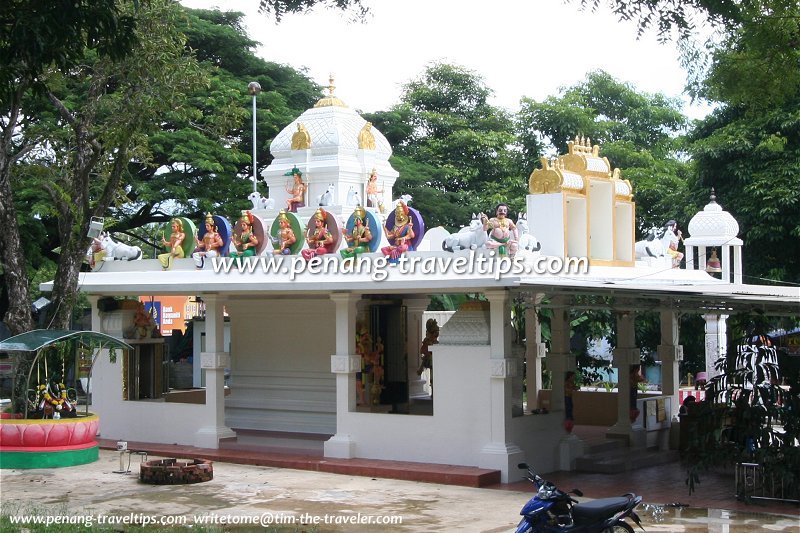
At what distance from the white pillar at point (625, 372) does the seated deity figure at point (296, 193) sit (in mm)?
4781

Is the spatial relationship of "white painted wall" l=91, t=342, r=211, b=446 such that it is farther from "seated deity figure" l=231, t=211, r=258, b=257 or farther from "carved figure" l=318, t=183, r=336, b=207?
"carved figure" l=318, t=183, r=336, b=207

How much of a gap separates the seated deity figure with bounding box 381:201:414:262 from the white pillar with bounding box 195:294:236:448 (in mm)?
2841

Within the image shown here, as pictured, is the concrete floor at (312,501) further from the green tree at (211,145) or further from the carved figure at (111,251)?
the green tree at (211,145)

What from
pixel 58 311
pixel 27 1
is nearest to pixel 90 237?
pixel 58 311

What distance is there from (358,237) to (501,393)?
265 centimetres

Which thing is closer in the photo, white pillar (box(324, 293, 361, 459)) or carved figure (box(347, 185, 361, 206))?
white pillar (box(324, 293, 361, 459))

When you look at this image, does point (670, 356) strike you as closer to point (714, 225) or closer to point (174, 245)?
point (714, 225)

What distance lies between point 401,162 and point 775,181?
8.92m

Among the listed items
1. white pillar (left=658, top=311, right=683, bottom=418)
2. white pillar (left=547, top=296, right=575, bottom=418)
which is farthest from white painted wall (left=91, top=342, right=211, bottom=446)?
white pillar (left=658, top=311, right=683, bottom=418)

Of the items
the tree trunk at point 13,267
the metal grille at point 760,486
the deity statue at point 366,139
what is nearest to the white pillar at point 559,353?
the metal grille at point 760,486

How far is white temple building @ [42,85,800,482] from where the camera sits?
39.2 feet

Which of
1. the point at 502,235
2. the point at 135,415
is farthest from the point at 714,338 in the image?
the point at 135,415

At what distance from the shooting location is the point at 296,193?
15.3 metres

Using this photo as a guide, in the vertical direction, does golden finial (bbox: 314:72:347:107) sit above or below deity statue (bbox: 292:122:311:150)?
above
